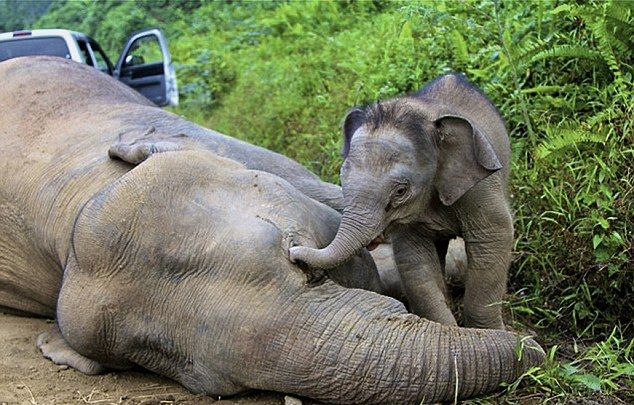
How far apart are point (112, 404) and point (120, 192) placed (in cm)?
81

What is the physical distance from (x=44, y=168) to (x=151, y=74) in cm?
471

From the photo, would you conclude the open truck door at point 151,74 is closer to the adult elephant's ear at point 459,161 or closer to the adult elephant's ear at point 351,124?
the adult elephant's ear at point 351,124

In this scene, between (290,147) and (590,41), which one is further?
(290,147)

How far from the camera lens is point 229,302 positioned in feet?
11.9

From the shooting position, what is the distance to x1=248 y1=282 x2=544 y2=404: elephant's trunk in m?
3.45

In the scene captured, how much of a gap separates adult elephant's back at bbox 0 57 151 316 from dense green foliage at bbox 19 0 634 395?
1.97 meters

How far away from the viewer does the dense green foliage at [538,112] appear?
16.0 ft

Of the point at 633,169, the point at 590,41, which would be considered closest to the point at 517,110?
the point at 590,41

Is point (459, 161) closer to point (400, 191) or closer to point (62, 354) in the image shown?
point (400, 191)

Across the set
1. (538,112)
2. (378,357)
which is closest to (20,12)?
(538,112)

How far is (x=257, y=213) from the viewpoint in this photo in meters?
3.84

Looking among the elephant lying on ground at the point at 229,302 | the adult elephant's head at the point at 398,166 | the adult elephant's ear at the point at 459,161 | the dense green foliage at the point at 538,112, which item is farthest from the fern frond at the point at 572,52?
the elephant lying on ground at the point at 229,302

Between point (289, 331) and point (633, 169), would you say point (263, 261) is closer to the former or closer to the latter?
point (289, 331)

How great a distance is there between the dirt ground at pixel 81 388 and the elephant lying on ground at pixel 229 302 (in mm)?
55
